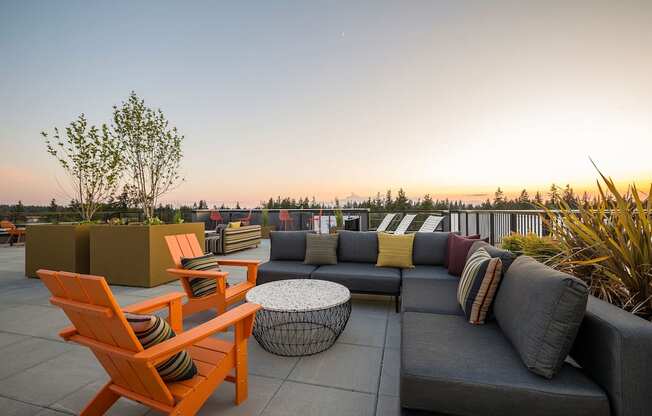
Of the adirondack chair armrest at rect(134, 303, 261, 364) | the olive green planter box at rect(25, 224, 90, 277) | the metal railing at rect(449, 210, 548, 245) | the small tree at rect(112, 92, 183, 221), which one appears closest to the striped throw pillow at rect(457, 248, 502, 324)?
the adirondack chair armrest at rect(134, 303, 261, 364)

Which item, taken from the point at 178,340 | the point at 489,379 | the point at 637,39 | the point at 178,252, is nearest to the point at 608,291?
the point at 489,379

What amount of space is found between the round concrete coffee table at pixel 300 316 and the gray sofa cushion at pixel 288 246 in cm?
101

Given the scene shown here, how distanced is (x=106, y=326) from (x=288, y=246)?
9.33 ft

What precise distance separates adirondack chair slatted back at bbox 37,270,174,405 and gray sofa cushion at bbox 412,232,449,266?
3.00 m

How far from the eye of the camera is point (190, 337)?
133cm

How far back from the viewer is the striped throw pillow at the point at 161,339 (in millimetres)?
1261

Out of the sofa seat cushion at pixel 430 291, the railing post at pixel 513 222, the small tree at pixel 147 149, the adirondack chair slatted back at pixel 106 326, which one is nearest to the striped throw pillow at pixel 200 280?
the adirondack chair slatted back at pixel 106 326

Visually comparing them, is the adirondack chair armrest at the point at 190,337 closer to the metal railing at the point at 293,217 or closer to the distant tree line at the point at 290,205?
the distant tree line at the point at 290,205

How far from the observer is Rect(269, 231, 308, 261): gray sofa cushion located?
4.02 metres

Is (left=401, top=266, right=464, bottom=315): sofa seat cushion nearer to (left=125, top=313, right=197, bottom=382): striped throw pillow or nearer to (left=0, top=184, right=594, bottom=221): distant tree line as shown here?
(left=125, top=313, right=197, bottom=382): striped throw pillow

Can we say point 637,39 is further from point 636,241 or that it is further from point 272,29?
point 272,29

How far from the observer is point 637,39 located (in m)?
4.39

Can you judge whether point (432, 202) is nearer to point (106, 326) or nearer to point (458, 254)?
point (458, 254)

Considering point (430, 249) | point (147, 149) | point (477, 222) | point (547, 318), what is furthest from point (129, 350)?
point (477, 222)
